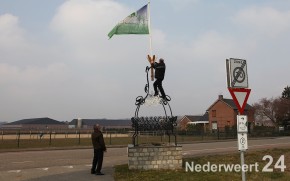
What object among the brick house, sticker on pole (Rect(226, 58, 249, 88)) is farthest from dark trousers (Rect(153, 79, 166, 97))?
the brick house

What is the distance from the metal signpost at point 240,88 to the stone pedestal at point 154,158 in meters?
6.37

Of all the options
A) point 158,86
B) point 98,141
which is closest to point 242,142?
point 98,141

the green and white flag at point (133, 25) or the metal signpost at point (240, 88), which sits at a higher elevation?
the green and white flag at point (133, 25)

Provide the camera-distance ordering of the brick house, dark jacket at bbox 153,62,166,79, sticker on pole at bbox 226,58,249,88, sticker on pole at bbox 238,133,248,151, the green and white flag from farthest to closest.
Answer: the brick house → the green and white flag → dark jacket at bbox 153,62,166,79 → sticker on pole at bbox 226,58,249,88 → sticker on pole at bbox 238,133,248,151

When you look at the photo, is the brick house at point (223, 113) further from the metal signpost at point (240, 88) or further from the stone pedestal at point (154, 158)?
the metal signpost at point (240, 88)

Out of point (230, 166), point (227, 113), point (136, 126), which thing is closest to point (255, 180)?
point (230, 166)

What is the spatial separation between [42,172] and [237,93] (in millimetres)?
8669

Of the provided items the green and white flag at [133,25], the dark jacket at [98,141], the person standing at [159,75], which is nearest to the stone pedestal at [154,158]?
the dark jacket at [98,141]

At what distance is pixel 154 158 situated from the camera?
1370 centimetres

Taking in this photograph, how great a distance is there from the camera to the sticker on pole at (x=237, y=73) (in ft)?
25.0

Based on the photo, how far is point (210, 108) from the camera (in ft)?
269

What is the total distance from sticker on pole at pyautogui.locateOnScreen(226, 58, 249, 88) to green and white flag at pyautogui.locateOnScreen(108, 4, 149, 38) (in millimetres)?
8054

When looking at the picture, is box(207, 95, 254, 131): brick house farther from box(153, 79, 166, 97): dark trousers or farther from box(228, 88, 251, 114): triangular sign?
box(228, 88, 251, 114): triangular sign

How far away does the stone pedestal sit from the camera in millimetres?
13695
